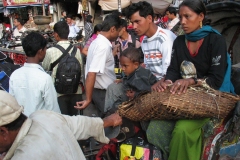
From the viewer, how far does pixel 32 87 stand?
111 inches

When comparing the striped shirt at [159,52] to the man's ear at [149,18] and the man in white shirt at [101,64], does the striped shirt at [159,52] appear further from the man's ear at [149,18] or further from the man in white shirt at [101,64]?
the man in white shirt at [101,64]

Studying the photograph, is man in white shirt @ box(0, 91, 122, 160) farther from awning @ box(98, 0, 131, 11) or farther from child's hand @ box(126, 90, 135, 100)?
awning @ box(98, 0, 131, 11)

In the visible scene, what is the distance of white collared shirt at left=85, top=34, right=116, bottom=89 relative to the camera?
3393mm

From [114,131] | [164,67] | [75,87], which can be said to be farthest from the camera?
[75,87]

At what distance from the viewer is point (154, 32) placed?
10.6 feet

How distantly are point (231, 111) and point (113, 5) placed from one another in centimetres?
1440

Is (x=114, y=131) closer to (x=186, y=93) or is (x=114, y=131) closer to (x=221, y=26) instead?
(x=186, y=93)

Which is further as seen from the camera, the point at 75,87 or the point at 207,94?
the point at 75,87

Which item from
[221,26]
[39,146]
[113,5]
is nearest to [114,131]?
[39,146]

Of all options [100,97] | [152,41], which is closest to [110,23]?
[152,41]

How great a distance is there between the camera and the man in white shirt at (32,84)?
112 inches

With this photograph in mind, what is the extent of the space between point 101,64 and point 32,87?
3.05ft

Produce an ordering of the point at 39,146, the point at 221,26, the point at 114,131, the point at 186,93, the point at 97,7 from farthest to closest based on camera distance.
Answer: the point at 97,7 < the point at 221,26 < the point at 114,131 < the point at 186,93 < the point at 39,146

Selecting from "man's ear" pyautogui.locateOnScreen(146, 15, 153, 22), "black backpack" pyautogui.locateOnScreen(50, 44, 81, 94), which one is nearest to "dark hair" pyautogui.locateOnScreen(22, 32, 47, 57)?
"black backpack" pyautogui.locateOnScreen(50, 44, 81, 94)
